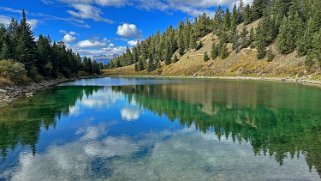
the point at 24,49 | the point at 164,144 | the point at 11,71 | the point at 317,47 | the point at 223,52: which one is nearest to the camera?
the point at 164,144

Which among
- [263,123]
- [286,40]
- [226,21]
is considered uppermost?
[226,21]

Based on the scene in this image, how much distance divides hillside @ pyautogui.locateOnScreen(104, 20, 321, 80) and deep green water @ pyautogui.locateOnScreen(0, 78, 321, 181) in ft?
205

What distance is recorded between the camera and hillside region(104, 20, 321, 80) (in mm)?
107244

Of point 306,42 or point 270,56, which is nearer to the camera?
point 306,42

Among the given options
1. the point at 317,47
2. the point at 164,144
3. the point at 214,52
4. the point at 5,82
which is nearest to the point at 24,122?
the point at 164,144

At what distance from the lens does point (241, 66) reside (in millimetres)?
140625

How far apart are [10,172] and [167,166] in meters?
8.87

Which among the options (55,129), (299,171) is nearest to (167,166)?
(299,171)

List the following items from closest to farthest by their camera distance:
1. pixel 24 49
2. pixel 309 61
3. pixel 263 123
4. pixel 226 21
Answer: pixel 263 123
pixel 24 49
pixel 309 61
pixel 226 21

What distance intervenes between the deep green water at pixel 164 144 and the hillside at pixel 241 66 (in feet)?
205

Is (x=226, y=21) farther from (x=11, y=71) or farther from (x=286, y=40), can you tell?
(x=11, y=71)

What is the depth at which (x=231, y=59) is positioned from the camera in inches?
6068

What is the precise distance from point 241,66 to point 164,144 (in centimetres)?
12244

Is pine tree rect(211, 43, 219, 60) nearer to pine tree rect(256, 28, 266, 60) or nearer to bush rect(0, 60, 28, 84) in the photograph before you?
pine tree rect(256, 28, 266, 60)
